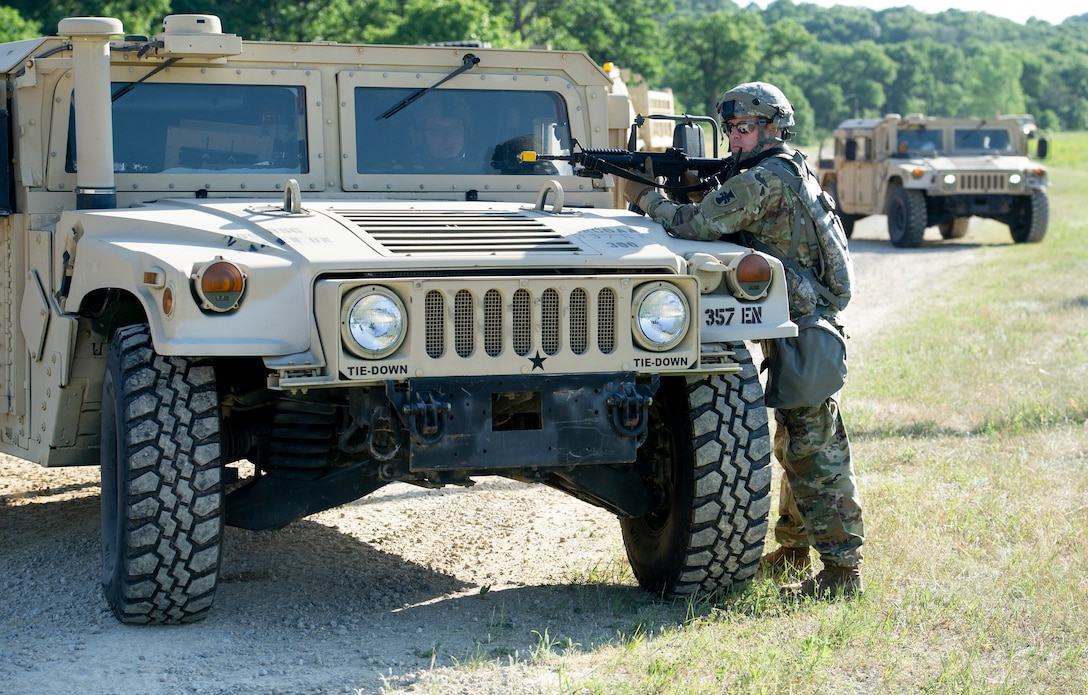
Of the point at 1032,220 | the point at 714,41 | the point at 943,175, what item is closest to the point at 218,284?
the point at 943,175

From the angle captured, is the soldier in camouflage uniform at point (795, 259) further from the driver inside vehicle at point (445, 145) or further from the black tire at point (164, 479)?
the black tire at point (164, 479)

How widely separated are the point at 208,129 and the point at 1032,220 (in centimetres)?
1506

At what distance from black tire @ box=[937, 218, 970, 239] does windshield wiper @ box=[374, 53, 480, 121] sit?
15483 millimetres

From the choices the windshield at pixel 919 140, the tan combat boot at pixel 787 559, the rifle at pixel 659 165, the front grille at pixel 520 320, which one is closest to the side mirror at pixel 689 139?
the rifle at pixel 659 165

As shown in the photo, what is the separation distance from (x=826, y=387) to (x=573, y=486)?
0.82m

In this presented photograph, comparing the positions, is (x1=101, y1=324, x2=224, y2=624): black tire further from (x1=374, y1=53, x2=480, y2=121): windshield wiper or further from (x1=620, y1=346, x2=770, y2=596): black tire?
(x1=374, y1=53, x2=480, y2=121): windshield wiper

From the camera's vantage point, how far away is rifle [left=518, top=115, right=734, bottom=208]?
4879 millimetres

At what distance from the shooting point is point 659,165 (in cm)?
492

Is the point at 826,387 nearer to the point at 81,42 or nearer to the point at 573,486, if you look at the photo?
the point at 573,486

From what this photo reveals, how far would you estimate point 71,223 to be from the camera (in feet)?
15.0

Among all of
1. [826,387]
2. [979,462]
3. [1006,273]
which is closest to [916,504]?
[979,462]

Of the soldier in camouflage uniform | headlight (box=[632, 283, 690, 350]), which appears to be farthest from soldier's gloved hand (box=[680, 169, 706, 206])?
headlight (box=[632, 283, 690, 350])

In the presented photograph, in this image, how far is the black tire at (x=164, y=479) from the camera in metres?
3.88

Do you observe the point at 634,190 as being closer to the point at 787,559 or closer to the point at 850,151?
the point at 787,559
